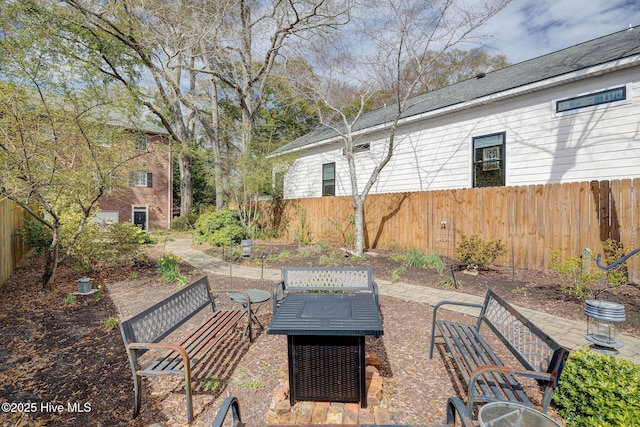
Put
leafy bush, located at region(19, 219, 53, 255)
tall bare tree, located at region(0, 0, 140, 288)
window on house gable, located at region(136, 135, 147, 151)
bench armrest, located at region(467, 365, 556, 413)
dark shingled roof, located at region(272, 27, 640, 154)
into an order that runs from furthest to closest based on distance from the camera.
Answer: leafy bush, located at region(19, 219, 53, 255) → window on house gable, located at region(136, 135, 147, 151) → dark shingled roof, located at region(272, 27, 640, 154) → tall bare tree, located at region(0, 0, 140, 288) → bench armrest, located at region(467, 365, 556, 413)

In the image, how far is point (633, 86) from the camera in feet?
20.8

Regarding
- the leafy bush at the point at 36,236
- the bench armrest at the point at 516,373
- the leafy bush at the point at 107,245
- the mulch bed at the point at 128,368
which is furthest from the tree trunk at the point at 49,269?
the bench armrest at the point at 516,373

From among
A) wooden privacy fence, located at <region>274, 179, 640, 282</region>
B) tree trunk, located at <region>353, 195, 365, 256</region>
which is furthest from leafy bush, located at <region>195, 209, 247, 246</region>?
tree trunk, located at <region>353, 195, 365, 256</region>

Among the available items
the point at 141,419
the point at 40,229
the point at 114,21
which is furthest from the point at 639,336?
the point at 114,21

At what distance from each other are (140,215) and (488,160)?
2157 centimetres

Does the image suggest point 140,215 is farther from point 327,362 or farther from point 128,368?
point 327,362

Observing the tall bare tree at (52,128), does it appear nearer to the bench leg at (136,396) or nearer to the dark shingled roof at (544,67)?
the bench leg at (136,396)

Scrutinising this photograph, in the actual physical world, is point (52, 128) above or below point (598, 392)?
above

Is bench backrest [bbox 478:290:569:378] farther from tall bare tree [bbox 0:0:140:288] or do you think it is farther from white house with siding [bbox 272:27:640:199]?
tall bare tree [bbox 0:0:140:288]

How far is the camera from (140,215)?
20.7 m

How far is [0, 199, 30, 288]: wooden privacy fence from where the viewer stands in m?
6.25

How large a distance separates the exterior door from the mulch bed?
53.8ft

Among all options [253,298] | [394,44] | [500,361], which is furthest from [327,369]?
[394,44]

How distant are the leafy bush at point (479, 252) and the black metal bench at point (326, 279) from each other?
12.7 ft
